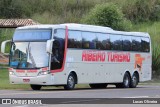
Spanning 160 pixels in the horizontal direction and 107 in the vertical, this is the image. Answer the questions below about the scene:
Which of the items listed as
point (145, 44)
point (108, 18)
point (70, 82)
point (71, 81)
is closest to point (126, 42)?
point (145, 44)

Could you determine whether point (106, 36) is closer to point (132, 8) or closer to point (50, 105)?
point (50, 105)

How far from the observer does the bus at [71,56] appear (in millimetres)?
28281

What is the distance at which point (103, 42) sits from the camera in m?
32.3

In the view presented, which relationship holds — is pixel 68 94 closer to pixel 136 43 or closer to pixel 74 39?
pixel 74 39

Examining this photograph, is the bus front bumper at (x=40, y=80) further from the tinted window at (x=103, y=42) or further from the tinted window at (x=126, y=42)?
the tinted window at (x=126, y=42)

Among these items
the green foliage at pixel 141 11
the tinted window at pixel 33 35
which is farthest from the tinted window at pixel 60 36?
the green foliage at pixel 141 11

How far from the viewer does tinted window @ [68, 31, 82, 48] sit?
29.5 metres

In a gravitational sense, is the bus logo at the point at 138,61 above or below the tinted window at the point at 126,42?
below

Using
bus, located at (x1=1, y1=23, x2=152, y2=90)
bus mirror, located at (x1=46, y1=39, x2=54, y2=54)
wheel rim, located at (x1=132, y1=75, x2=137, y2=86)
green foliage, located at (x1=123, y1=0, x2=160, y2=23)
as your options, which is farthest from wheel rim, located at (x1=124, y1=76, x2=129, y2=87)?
green foliage, located at (x1=123, y1=0, x2=160, y2=23)

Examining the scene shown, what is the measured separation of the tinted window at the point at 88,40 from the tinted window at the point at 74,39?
39 centimetres

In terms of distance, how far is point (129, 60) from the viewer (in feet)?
114

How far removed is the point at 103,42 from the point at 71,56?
3.35m

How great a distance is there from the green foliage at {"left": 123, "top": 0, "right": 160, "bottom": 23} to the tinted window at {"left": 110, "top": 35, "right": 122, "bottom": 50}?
31.9m

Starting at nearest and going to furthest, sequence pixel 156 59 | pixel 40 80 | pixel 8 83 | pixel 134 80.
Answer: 1. pixel 40 80
2. pixel 8 83
3. pixel 134 80
4. pixel 156 59
